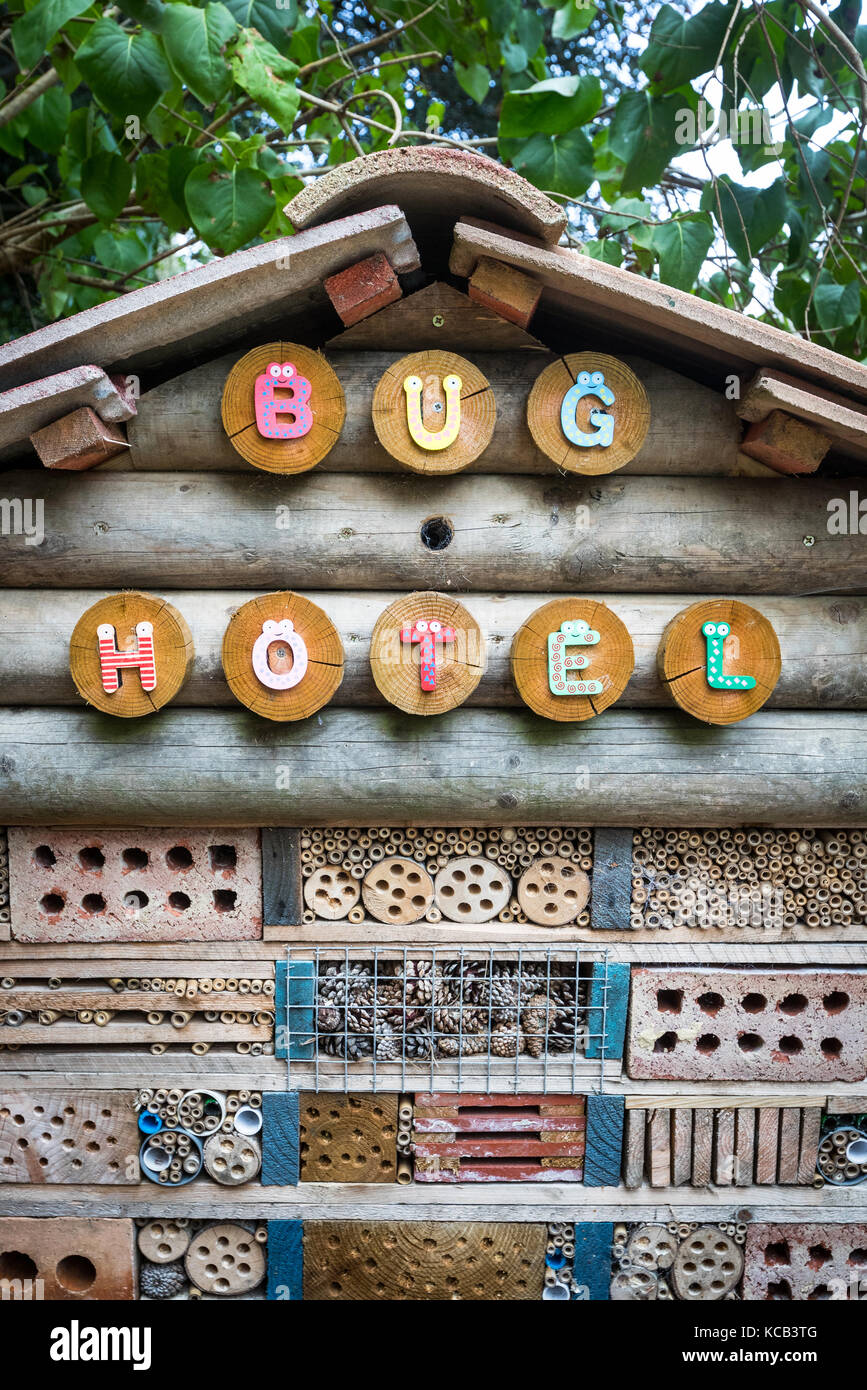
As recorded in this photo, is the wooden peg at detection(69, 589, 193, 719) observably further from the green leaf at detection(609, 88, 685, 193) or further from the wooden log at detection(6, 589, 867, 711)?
the green leaf at detection(609, 88, 685, 193)

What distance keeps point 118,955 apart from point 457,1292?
2.10m

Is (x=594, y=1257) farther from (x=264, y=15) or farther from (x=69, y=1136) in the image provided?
(x=264, y=15)

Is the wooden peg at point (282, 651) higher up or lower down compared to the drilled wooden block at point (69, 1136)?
higher up

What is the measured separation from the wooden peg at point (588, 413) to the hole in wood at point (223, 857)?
83.0 inches

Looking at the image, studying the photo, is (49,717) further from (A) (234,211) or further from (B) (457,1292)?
→ (B) (457,1292)

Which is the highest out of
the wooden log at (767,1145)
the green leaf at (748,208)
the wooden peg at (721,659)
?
the green leaf at (748,208)

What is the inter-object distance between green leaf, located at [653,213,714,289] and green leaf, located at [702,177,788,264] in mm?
493

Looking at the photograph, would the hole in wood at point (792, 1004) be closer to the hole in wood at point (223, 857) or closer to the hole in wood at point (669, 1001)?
the hole in wood at point (669, 1001)

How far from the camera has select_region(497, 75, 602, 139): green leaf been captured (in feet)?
12.7

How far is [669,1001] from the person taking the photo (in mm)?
3887

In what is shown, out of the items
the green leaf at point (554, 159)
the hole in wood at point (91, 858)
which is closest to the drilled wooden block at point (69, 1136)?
the hole in wood at point (91, 858)

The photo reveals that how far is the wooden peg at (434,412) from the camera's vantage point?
11.1 feet

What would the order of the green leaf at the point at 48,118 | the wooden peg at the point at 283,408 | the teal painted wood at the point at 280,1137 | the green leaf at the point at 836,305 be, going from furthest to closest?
the green leaf at the point at 48,118 < the green leaf at the point at 836,305 < the teal painted wood at the point at 280,1137 < the wooden peg at the point at 283,408

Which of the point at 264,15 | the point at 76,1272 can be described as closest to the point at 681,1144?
the point at 76,1272
